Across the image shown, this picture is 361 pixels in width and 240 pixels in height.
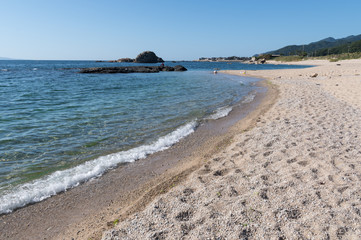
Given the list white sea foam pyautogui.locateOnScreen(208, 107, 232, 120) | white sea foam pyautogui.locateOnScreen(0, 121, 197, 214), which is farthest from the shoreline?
white sea foam pyautogui.locateOnScreen(208, 107, 232, 120)

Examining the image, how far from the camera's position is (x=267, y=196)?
3.88 metres

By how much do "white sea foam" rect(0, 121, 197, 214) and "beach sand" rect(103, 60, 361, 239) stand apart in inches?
83.4

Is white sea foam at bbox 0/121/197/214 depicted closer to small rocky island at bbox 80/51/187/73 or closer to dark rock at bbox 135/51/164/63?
small rocky island at bbox 80/51/187/73

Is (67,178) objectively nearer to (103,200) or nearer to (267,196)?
(103,200)

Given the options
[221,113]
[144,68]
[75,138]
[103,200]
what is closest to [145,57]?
[144,68]

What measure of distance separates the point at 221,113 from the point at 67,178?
8.57 m

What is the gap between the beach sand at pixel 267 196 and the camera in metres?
3.10

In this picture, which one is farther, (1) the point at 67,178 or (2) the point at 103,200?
(1) the point at 67,178

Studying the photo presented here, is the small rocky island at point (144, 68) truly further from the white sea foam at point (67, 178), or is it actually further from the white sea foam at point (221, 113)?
the white sea foam at point (67, 178)

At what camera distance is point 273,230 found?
9.96 ft

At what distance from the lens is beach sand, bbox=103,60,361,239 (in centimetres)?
310

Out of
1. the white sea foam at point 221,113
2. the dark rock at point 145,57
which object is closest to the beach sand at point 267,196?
the white sea foam at point 221,113

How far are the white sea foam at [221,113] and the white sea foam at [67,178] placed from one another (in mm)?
4180

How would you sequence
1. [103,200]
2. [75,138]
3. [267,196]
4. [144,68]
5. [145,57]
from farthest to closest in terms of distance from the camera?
[145,57] < [144,68] < [75,138] < [103,200] < [267,196]
